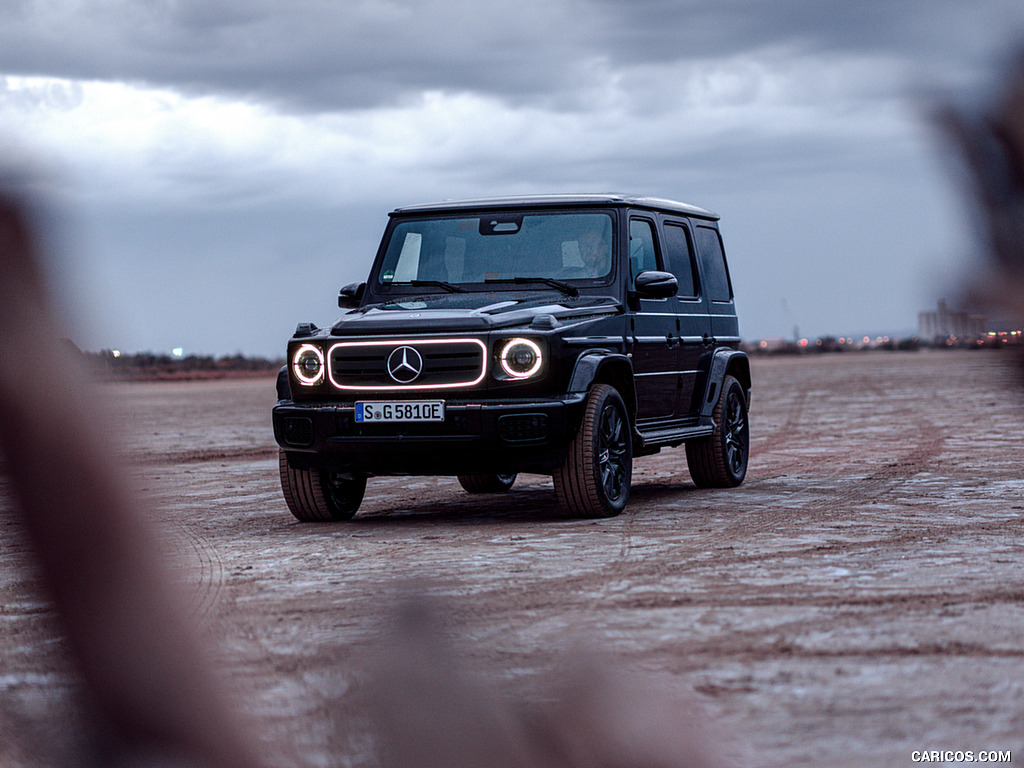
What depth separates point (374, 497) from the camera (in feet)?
35.9

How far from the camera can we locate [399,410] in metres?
8.14

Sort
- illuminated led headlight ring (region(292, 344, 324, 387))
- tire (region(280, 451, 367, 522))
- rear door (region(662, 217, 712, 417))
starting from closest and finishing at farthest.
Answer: illuminated led headlight ring (region(292, 344, 324, 387)) < tire (region(280, 451, 367, 522)) < rear door (region(662, 217, 712, 417))

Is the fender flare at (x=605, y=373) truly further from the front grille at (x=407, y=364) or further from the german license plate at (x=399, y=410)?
the german license plate at (x=399, y=410)

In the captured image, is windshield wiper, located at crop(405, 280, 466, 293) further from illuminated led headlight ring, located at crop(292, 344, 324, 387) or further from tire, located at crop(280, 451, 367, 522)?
tire, located at crop(280, 451, 367, 522)

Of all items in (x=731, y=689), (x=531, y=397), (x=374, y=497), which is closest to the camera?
(x=731, y=689)

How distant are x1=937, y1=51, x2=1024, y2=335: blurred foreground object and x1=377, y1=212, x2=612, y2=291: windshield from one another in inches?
337

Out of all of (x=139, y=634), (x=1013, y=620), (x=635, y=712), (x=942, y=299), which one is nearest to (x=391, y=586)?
(x=139, y=634)

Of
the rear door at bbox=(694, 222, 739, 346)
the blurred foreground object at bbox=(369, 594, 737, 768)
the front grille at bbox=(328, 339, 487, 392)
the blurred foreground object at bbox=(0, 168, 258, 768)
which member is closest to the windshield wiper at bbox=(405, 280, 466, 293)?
→ the front grille at bbox=(328, 339, 487, 392)

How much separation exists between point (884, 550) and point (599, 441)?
7.29 feet

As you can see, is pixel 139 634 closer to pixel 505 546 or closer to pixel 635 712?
pixel 635 712

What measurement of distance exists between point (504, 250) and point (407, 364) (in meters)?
1.70

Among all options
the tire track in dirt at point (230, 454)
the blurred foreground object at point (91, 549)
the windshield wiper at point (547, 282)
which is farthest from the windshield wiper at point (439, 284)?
the blurred foreground object at point (91, 549)

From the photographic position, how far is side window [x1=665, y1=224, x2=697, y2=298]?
10508 mm

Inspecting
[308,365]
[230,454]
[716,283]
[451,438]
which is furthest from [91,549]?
[230,454]
